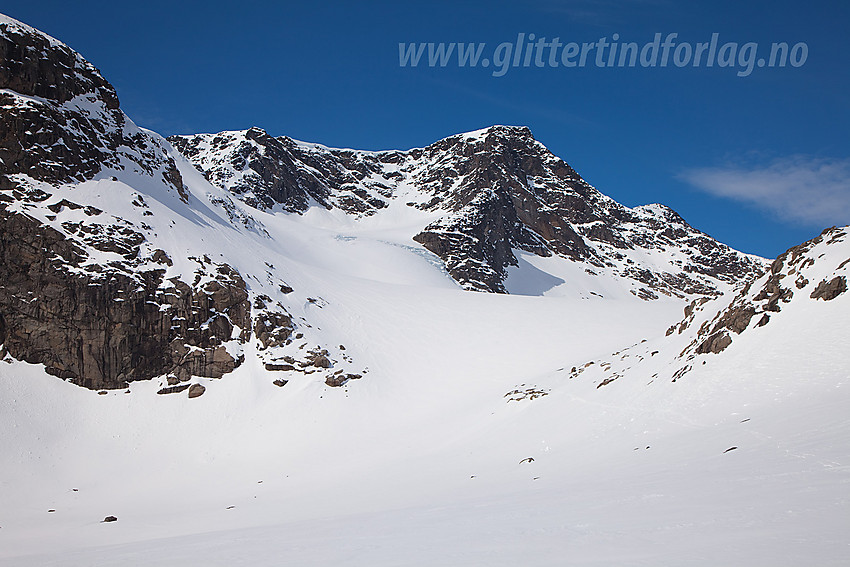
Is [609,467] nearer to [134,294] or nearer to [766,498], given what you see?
[766,498]

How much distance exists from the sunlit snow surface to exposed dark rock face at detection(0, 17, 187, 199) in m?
3.07

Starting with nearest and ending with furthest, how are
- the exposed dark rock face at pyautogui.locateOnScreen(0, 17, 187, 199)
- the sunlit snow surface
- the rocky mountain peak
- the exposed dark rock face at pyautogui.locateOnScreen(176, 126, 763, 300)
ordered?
1. the sunlit snow surface
2. the exposed dark rock face at pyautogui.locateOnScreen(0, 17, 187, 199)
3. the rocky mountain peak
4. the exposed dark rock face at pyautogui.locateOnScreen(176, 126, 763, 300)

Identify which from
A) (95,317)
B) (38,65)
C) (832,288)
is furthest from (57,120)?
(832,288)

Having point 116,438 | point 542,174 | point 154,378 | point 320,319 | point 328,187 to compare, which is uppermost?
point 542,174

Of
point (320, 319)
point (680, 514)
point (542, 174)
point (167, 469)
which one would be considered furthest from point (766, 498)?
point (542, 174)

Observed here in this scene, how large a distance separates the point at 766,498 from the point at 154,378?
110 feet

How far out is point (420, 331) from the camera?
41.1 m

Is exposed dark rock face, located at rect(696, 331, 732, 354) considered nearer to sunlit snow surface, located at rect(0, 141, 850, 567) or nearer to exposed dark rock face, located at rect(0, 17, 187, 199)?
sunlit snow surface, located at rect(0, 141, 850, 567)

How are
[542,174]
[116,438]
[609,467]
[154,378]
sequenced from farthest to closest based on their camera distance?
[542,174]
[154,378]
[116,438]
[609,467]

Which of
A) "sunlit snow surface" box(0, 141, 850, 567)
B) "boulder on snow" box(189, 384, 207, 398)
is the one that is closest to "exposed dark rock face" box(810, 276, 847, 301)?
Result: "sunlit snow surface" box(0, 141, 850, 567)

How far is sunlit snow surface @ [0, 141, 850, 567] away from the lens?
28.5 ft

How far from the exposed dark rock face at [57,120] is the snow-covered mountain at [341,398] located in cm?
18

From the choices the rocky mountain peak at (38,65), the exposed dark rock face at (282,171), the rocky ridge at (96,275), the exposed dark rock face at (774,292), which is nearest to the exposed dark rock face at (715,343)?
the exposed dark rock face at (774,292)

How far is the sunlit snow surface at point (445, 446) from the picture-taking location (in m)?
8.70
